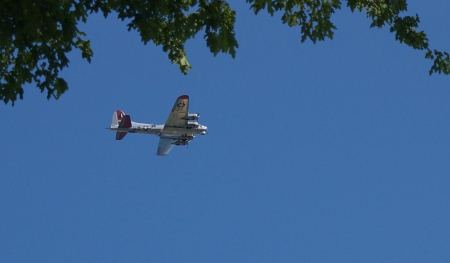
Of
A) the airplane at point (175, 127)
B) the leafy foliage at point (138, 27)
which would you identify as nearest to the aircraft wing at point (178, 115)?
the airplane at point (175, 127)

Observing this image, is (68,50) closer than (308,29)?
Yes

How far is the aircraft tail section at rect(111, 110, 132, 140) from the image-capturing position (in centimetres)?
6038

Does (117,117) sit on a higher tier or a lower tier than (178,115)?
lower

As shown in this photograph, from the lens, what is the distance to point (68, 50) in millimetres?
10289

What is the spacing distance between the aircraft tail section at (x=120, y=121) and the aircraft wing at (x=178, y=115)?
317cm

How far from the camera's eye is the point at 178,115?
59031 mm

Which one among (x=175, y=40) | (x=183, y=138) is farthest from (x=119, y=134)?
(x=175, y=40)

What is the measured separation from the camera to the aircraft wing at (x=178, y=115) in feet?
192

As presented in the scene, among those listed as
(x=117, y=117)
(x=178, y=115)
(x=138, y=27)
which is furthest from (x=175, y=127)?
(x=138, y=27)

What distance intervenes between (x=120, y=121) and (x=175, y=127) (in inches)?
241

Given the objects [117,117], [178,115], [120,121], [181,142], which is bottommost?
[181,142]

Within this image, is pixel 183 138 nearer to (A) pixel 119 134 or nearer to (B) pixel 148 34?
(A) pixel 119 134

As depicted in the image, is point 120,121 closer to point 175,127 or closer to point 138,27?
point 175,127

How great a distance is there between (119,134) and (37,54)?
175ft
